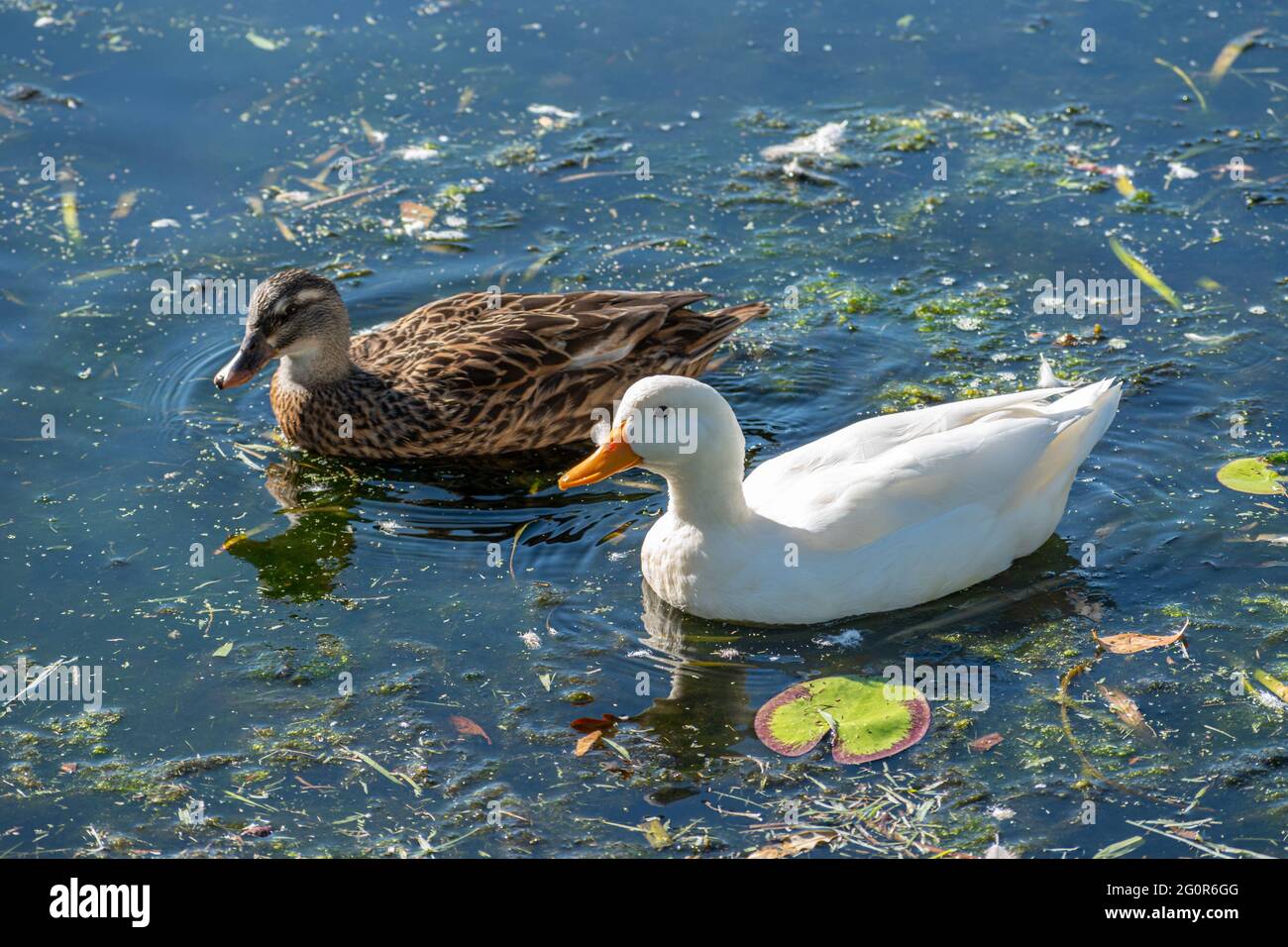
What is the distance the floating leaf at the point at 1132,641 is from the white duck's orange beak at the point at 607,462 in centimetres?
213

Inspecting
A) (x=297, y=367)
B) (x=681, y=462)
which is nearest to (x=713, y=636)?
(x=681, y=462)

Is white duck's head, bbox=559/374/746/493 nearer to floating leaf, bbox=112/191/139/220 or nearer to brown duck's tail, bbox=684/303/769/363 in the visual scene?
brown duck's tail, bbox=684/303/769/363

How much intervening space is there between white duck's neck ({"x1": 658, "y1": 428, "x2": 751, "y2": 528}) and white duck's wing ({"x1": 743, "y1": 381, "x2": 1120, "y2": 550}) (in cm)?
22

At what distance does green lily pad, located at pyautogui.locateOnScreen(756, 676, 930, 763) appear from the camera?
6.33 m

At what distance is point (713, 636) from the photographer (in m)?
7.03

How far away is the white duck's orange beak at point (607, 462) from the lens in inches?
274

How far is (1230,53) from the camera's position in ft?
38.9

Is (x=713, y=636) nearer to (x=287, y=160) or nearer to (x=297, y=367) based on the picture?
(x=297, y=367)

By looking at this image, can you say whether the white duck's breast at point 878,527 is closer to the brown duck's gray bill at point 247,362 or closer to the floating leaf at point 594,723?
the floating leaf at point 594,723

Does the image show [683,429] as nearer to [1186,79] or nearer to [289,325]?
[289,325]

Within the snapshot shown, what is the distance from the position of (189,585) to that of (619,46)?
6.23m

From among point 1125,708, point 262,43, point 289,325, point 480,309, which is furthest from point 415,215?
point 1125,708

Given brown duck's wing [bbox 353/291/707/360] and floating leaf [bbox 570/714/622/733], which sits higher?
brown duck's wing [bbox 353/291/707/360]

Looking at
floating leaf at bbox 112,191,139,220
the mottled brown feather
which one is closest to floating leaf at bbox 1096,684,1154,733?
the mottled brown feather
